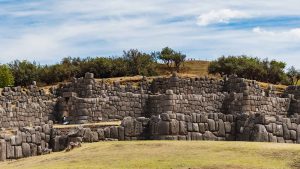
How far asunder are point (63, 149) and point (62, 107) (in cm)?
1410

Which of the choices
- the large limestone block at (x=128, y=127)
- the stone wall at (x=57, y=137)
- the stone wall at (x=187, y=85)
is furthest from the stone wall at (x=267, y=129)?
the stone wall at (x=187, y=85)

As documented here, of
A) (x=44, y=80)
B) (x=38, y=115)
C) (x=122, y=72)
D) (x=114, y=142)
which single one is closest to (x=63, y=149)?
(x=114, y=142)

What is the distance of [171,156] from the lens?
18031 mm

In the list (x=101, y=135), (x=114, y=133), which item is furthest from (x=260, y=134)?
(x=101, y=135)

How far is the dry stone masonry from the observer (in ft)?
74.3

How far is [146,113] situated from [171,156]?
18050 millimetres

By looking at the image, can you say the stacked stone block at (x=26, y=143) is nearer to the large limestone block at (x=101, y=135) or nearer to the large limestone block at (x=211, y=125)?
the large limestone block at (x=101, y=135)

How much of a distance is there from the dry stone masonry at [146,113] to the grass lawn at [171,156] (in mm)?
1677

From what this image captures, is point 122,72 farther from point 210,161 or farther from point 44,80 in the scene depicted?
point 210,161

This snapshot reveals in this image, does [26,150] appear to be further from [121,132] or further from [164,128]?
[164,128]

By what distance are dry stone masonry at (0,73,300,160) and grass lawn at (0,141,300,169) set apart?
66.0 inches

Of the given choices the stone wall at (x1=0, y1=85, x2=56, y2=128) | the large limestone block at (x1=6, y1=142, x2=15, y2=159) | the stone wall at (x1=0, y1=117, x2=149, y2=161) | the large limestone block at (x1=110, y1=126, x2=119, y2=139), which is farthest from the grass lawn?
the stone wall at (x1=0, y1=85, x2=56, y2=128)

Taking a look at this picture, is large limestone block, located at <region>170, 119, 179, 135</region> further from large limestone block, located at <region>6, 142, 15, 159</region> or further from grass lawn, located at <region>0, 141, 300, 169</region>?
large limestone block, located at <region>6, 142, 15, 159</region>

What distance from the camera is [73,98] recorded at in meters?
35.4
